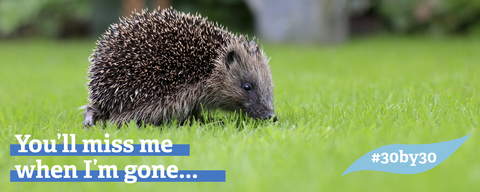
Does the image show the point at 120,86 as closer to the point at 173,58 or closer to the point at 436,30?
the point at 173,58

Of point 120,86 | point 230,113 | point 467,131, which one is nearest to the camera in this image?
point 467,131

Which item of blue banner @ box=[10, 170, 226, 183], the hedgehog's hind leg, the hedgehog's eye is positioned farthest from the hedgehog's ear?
blue banner @ box=[10, 170, 226, 183]

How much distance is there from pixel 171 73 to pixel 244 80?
3.19ft

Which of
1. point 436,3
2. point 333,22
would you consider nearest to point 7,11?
point 333,22

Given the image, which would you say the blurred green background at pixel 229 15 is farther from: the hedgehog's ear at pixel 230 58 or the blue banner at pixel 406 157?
the blue banner at pixel 406 157

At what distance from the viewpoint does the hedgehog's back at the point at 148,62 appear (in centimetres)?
499

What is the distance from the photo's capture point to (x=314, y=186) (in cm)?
275

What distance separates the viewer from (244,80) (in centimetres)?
531

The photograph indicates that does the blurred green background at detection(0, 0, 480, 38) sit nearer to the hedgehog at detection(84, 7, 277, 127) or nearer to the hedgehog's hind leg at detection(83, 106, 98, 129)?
the hedgehog at detection(84, 7, 277, 127)

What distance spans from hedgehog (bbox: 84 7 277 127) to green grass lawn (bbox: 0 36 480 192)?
A: 0.33m

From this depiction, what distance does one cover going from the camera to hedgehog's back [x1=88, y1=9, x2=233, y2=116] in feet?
16.4

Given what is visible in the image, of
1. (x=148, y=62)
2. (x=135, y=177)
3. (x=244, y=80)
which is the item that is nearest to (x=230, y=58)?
(x=244, y=80)

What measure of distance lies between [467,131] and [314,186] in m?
1.93

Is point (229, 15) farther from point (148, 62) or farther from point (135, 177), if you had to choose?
point (135, 177)
